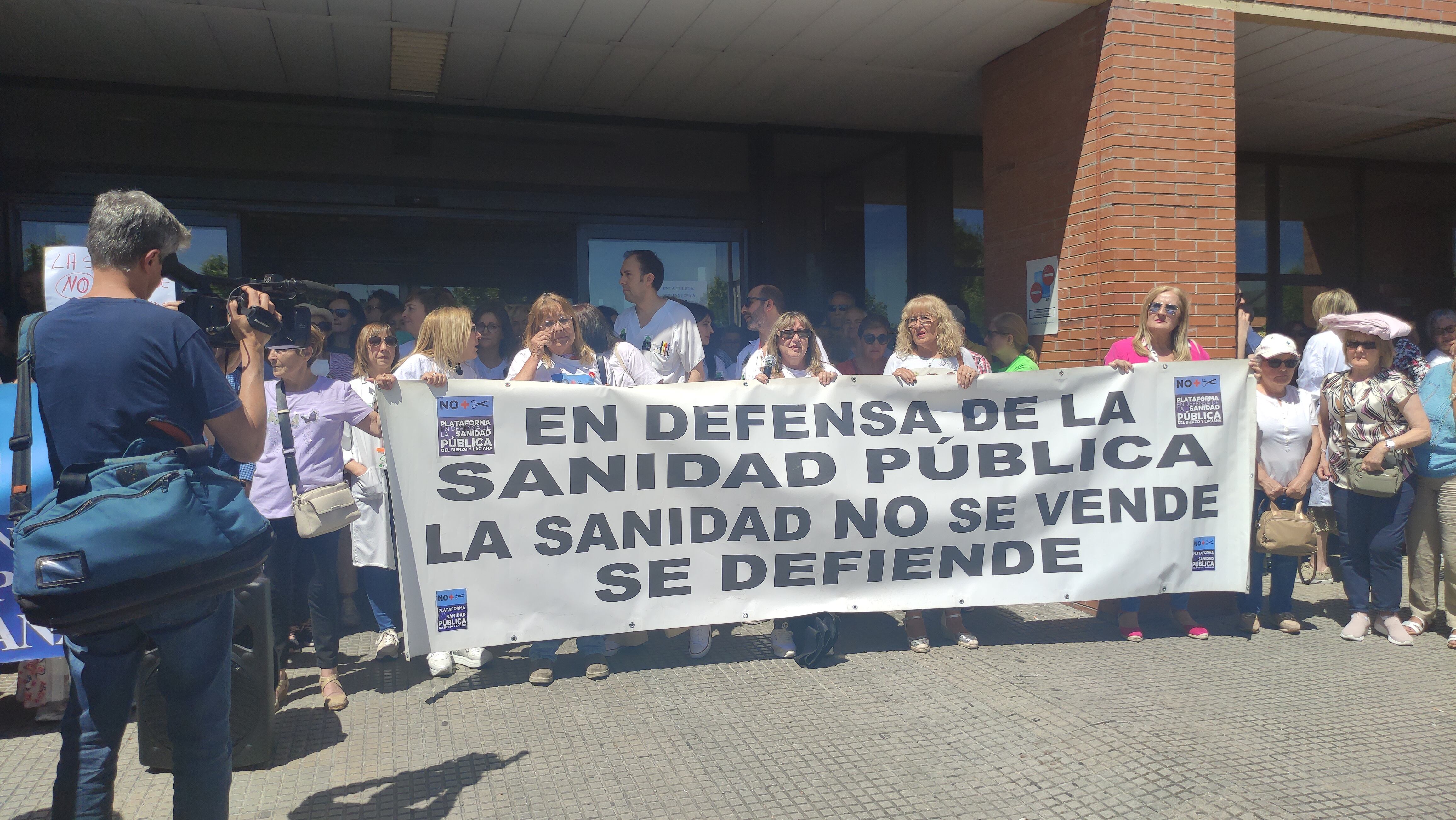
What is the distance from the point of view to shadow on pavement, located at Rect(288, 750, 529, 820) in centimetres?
326

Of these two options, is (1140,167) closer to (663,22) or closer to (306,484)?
(663,22)

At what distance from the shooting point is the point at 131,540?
7.59 ft

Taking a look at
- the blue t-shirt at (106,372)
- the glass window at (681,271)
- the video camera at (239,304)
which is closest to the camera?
the blue t-shirt at (106,372)

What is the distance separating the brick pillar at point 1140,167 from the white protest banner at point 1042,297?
97 millimetres

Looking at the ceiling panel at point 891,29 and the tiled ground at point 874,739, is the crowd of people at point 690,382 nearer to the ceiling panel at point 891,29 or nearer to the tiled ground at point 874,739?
the tiled ground at point 874,739

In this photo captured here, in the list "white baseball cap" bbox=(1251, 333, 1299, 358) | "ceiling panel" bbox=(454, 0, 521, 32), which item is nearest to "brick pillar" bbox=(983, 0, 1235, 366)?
"white baseball cap" bbox=(1251, 333, 1299, 358)

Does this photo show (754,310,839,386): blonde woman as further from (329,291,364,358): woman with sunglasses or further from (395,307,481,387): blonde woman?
(329,291,364,358): woman with sunglasses

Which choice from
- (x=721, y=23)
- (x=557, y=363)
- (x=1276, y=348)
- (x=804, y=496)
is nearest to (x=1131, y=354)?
(x=1276, y=348)

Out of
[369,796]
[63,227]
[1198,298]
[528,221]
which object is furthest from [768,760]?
[63,227]

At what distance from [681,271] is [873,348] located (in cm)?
273

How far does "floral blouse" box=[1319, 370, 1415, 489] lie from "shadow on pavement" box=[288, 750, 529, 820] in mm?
4812

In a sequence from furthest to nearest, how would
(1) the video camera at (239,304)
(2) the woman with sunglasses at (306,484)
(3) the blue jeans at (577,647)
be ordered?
A: 1. (3) the blue jeans at (577,647)
2. (2) the woman with sunglasses at (306,484)
3. (1) the video camera at (239,304)

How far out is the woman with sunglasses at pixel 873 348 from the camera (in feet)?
23.2

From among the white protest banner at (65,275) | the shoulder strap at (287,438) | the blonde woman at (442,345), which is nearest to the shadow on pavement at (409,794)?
the shoulder strap at (287,438)
